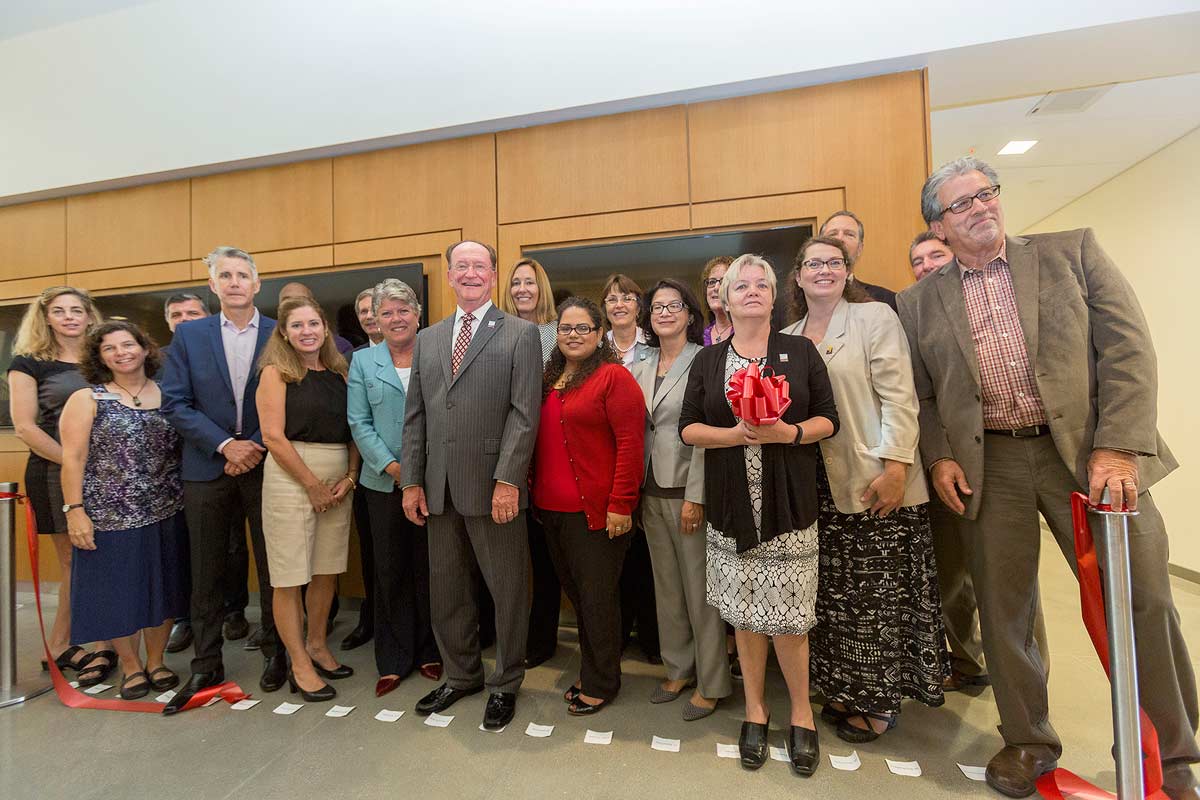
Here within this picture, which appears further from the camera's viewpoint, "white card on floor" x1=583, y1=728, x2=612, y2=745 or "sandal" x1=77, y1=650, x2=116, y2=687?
"sandal" x1=77, y1=650, x2=116, y2=687

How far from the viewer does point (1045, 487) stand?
1.74 metres

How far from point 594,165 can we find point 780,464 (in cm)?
250

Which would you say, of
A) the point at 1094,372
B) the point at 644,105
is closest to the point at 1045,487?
the point at 1094,372

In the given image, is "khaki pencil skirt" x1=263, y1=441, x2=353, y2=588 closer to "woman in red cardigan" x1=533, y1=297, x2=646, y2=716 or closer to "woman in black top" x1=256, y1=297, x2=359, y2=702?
"woman in black top" x1=256, y1=297, x2=359, y2=702

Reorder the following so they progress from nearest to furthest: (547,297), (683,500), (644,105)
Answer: (683,500) → (547,297) → (644,105)

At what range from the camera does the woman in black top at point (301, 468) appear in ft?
7.78

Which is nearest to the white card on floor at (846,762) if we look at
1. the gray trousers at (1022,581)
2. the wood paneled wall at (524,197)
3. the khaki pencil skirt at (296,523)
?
the gray trousers at (1022,581)

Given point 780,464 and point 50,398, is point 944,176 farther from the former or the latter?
→ point 50,398

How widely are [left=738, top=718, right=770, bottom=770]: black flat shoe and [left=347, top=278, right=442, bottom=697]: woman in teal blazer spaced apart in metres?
1.49

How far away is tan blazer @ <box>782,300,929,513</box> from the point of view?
1844 mm

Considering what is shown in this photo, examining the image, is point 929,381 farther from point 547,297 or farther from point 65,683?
point 65,683

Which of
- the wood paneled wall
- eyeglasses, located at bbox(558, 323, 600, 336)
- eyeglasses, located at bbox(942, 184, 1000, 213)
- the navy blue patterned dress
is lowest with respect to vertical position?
the navy blue patterned dress

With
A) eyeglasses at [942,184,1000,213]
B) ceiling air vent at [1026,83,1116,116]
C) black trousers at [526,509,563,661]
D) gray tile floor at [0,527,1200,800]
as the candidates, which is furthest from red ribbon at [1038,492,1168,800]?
ceiling air vent at [1026,83,1116,116]

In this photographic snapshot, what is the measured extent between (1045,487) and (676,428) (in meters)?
1.26
